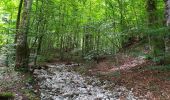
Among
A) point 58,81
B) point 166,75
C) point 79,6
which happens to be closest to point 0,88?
point 58,81

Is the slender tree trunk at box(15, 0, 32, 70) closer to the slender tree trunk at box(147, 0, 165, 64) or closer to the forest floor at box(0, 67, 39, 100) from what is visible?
Result: the forest floor at box(0, 67, 39, 100)

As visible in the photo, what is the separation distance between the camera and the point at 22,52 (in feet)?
48.8

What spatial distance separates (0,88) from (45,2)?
378 inches

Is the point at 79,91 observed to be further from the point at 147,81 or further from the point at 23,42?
the point at 23,42

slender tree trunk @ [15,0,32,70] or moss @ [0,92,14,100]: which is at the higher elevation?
slender tree trunk @ [15,0,32,70]

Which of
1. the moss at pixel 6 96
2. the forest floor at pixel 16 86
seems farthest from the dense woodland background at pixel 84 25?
the moss at pixel 6 96


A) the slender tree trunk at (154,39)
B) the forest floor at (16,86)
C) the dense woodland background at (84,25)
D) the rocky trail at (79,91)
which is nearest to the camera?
the forest floor at (16,86)

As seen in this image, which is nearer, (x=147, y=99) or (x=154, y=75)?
(x=147, y=99)

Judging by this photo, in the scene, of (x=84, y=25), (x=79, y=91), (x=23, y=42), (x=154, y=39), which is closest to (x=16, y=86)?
(x=79, y=91)

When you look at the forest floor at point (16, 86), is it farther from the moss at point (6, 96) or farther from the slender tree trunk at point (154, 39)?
the slender tree trunk at point (154, 39)

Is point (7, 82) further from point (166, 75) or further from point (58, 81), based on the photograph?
point (166, 75)

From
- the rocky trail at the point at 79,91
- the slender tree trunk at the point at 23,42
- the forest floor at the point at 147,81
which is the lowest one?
the rocky trail at the point at 79,91

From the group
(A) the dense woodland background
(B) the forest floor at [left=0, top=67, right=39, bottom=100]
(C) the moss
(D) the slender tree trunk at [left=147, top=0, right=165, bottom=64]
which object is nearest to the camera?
(C) the moss

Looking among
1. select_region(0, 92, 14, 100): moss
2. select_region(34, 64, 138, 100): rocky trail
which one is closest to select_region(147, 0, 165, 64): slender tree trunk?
select_region(34, 64, 138, 100): rocky trail
